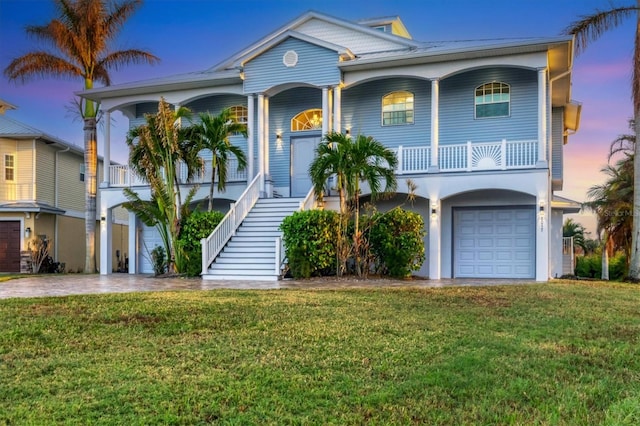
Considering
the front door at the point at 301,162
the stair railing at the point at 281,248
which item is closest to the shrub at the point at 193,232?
the stair railing at the point at 281,248

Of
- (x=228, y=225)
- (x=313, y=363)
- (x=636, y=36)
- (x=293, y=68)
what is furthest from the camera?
(x=293, y=68)

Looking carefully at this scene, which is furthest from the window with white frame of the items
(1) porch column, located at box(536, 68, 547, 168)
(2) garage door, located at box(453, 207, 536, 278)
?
(1) porch column, located at box(536, 68, 547, 168)

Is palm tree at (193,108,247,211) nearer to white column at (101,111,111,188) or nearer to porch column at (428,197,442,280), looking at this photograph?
white column at (101,111,111,188)

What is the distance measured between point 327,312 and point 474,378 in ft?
10.9

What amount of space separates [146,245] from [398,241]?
404 inches

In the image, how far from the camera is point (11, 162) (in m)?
Answer: 22.8

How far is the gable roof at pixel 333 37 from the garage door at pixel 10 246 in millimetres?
10955

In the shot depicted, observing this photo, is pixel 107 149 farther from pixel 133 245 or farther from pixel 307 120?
pixel 307 120

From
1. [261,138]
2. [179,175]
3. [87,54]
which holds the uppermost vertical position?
[87,54]

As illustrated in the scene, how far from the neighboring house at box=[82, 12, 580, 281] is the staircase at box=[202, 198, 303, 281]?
0.16ft

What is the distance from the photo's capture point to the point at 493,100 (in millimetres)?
16438

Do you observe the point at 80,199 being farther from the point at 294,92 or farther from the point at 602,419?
the point at 602,419

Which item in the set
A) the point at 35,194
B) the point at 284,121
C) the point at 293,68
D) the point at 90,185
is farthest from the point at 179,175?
the point at 35,194

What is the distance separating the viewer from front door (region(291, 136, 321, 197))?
59.2 feet
